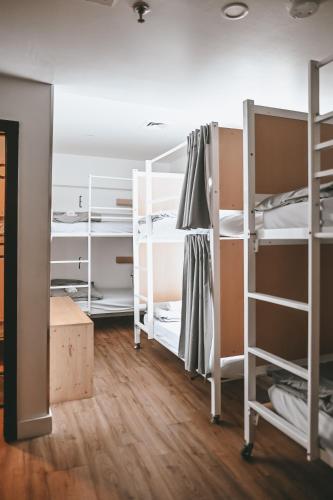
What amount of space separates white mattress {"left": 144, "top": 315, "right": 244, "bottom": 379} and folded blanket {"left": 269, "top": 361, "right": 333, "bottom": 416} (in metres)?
0.45

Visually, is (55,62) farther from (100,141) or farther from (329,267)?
(100,141)

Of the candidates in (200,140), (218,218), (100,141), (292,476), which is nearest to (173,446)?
(292,476)

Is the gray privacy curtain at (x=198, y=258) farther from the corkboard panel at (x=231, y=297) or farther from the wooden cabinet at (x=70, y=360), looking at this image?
the wooden cabinet at (x=70, y=360)

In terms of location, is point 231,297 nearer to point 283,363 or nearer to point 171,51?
point 283,363

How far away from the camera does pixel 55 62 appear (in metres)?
2.03

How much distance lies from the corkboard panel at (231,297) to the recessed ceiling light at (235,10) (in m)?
1.33

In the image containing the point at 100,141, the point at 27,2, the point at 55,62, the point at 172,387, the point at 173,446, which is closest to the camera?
the point at 27,2

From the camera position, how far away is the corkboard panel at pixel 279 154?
2.05m

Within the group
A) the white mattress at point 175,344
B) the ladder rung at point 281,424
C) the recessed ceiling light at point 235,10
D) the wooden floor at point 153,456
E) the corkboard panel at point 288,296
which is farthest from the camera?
the white mattress at point 175,344

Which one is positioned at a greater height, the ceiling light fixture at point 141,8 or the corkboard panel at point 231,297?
the ceiling light fixture at point 141,8

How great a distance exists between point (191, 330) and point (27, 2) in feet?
6.80

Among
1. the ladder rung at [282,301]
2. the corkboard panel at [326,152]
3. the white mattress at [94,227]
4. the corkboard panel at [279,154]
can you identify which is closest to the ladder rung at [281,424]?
the ladder rung at [282,301]

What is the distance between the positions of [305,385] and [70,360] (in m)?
1.80

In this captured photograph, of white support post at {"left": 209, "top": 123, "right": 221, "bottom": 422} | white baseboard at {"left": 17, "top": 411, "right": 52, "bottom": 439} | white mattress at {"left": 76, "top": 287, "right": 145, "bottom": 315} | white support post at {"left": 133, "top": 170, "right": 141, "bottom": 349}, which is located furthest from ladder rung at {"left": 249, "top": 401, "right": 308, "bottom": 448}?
white mattress at {"left": 76, "top": 287, "right": 145, "bottom": 315}
